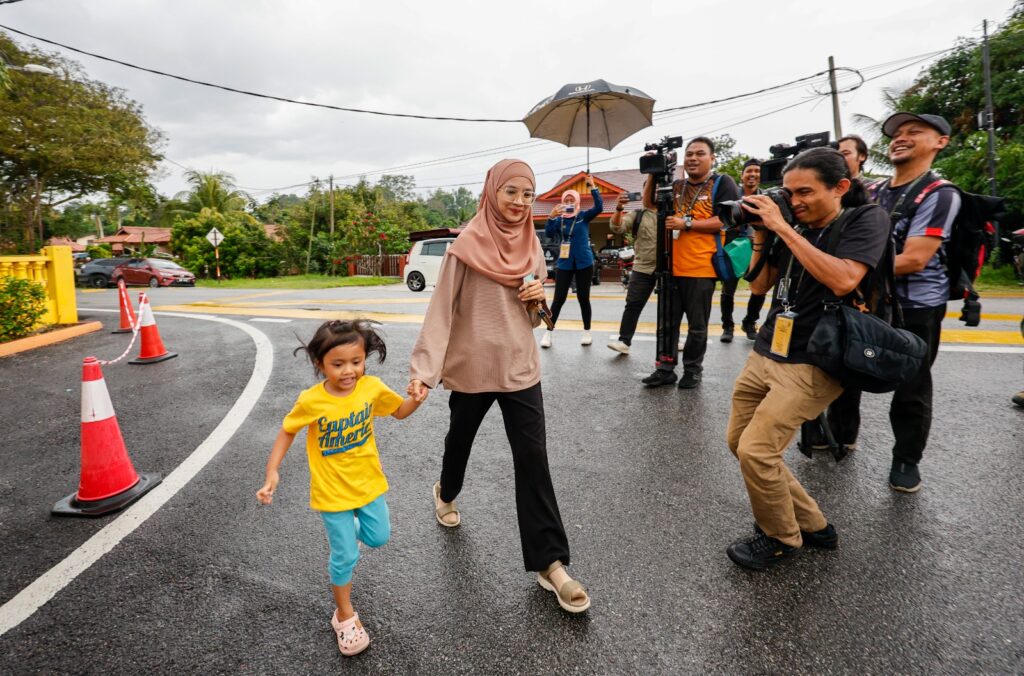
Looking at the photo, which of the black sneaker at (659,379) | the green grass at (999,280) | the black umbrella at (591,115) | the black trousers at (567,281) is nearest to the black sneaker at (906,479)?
the black sneaker at (659,379)

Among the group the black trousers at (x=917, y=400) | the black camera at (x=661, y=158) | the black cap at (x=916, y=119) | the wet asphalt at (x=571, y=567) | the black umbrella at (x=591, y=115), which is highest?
the black umbrella at (x=591, y=115)

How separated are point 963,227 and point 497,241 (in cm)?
247

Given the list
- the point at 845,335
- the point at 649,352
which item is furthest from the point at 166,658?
the point at 649,352

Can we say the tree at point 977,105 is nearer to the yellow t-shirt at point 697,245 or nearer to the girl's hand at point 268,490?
the yellow t-shirt at point 697,245

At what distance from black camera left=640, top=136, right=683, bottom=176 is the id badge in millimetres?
2653

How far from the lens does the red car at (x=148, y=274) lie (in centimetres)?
2378

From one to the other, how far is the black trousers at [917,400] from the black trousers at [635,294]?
7.64ft

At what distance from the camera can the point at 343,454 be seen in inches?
77.2

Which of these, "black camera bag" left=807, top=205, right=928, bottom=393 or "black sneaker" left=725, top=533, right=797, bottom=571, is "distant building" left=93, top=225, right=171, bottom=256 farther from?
"black camera bag" left=807, top=205, right=928, bottom=393

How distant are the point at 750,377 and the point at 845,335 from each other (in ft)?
1.43

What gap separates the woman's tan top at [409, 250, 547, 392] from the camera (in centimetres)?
222

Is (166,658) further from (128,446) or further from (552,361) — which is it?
(552,361)

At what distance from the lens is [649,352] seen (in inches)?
243

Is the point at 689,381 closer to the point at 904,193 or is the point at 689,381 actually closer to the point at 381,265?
the point at 904,193
